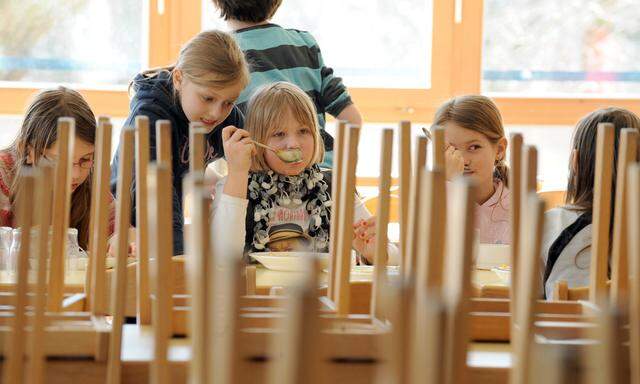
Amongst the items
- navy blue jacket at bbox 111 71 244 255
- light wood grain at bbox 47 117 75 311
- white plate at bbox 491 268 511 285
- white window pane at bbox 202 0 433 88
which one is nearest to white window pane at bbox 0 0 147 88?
white window pane at bbox 202 0 433 88

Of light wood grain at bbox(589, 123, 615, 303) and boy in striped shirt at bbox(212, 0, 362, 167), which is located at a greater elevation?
boy in striped shirt at bbox(212, 0, 362, 167)

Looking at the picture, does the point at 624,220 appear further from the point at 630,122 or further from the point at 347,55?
the point at 347,55

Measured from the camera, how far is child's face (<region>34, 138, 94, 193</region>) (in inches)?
77.7

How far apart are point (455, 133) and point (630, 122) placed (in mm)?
556

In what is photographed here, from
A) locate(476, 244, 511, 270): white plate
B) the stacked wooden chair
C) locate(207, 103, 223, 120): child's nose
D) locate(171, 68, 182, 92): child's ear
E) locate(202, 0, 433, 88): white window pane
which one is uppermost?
locate(202, 0, 433, 88): white window pane

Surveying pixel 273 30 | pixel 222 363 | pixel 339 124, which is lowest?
pixel 222 363

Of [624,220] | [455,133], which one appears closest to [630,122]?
[455,133]

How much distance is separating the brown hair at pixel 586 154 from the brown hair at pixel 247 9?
0.85m

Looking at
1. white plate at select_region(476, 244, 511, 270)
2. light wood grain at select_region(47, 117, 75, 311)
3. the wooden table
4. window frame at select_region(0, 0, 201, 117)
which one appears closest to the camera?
light wood grain at select_region(47, 117, 75, 311)

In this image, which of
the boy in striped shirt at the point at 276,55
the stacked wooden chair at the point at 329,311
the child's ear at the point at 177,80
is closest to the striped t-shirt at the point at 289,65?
the boy in striped shirt at the point at 276,55

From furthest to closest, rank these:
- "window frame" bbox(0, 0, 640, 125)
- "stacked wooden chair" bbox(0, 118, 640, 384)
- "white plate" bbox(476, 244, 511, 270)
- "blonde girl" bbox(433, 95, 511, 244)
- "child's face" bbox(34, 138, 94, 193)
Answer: "window frame" bbox(0, 0, 640, 125) < "blonde girl" bbox(433, 95, 511, 244) < "child's face" bbox(34, 138, 94, 193) < "white plate" bbox(476, 244, 511, 270) < "stacked wooden chair" bbox(0, 118, 640, 384)

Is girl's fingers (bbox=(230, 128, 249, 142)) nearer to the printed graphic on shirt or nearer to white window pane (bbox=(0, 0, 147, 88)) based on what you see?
the printed graphic on shirt

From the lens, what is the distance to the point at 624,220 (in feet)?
2.63

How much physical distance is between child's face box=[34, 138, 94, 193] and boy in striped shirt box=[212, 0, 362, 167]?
505 mm
